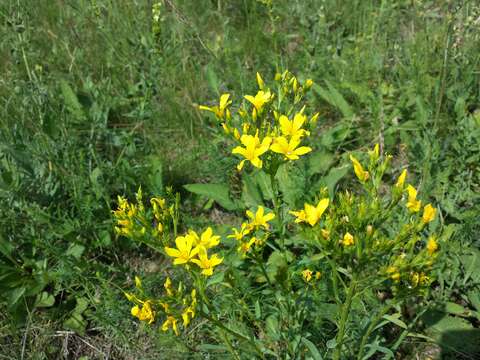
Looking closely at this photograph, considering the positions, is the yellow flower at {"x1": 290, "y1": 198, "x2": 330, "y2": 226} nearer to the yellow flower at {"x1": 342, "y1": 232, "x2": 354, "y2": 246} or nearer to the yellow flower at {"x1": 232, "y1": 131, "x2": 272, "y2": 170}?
the yellow flower at {"x1": 342, "y1": 232, "x2": 354, "y2": 246}

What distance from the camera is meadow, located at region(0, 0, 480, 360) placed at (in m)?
2.31

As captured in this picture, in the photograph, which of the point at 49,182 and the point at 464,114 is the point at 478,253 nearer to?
the point at 464,114

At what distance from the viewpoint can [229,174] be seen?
3.25 m

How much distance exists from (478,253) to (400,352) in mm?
659

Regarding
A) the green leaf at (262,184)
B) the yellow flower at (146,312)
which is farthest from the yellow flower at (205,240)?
the green leaf at (262,184)

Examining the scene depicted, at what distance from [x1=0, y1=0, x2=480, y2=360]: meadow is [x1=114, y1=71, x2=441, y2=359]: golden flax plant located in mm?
16

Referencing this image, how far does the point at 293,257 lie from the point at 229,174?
2.64 ft

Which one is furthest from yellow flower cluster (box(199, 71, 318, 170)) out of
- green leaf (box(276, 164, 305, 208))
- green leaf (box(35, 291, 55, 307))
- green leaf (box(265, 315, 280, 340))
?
green leaf (box(35, 291, 55, 307))

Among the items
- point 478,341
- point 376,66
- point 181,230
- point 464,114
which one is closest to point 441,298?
point 478,341

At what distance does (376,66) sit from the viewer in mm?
3736

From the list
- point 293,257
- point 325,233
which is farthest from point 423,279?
point 293,257

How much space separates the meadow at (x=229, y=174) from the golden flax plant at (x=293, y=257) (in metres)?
0.02

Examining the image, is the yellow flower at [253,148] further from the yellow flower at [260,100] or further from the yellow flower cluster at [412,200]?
the yellow flower cluster at [412,200]

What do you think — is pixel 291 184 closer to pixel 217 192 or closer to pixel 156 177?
pixel 217 192
